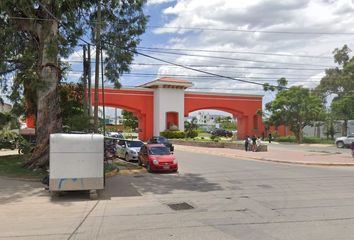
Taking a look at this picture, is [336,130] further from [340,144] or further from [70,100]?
[70,100]

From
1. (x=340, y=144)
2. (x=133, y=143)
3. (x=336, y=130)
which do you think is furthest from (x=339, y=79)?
(x=133, y=143)

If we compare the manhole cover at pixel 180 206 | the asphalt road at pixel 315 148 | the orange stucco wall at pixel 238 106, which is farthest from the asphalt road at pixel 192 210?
the orange stucco wall at pixel 238 106

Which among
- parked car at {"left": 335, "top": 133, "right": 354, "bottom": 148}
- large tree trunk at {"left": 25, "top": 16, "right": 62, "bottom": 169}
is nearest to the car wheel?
parked car at {"left": 335, "top": 133, "right": 354, "bottom": 148}

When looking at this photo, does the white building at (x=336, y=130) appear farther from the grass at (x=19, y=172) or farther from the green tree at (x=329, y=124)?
the grass at (x=19, y=172)

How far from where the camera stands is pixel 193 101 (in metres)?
66.2

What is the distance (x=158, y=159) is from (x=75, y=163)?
9.75 m

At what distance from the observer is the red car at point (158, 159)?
24312mm

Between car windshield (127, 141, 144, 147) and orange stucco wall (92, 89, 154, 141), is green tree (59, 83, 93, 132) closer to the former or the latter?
car windshield (127, 141, 144, 147)

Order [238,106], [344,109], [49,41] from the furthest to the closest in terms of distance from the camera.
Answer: [238,106] < [344,109] < [49,41]

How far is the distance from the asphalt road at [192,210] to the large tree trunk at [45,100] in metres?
2.88

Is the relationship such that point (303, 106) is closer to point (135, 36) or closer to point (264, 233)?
point (135, 36)

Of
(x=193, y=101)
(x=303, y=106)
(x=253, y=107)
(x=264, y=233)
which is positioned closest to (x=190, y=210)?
(x=264, y=233)

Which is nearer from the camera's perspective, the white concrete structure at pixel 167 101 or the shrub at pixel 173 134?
the shrub at pixel 173 134

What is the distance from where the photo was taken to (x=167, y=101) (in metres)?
63.2
